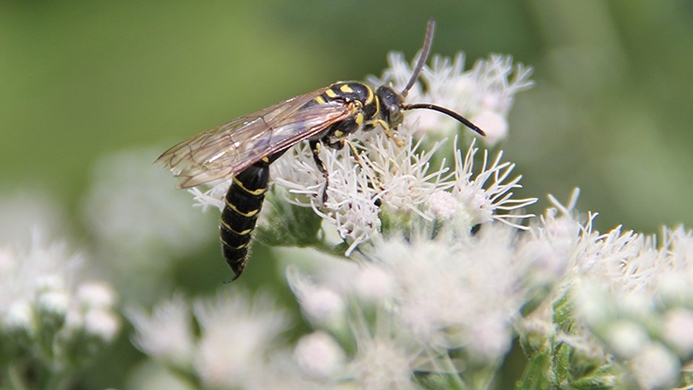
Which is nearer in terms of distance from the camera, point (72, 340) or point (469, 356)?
point (469, 356)

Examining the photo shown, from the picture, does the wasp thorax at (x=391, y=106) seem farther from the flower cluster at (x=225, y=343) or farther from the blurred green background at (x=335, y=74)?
the blurred green background at (x=335, y=74)

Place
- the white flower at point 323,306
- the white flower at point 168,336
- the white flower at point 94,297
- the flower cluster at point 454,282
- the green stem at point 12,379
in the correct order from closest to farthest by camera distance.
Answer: the flower cluster at point 454,282 < the white flower at point 323,306 < the green stem at point 12,379 < the white flower at point 94,297 < the white flower at point 168,336

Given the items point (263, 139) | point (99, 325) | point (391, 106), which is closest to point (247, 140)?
point (263, 139)

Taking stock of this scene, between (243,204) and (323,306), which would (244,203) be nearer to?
(243,204)

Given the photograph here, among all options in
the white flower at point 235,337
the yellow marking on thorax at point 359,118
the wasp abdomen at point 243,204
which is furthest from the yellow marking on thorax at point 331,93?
the white flower at point 235,337

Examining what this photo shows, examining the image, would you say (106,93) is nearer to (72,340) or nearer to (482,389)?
(72,340)

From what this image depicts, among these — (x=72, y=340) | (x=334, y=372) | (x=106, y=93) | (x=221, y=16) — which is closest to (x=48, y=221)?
(x=106, y=93)

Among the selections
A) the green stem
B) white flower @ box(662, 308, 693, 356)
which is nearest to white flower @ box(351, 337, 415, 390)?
white flower @ box(662, 308, 693, 356)
